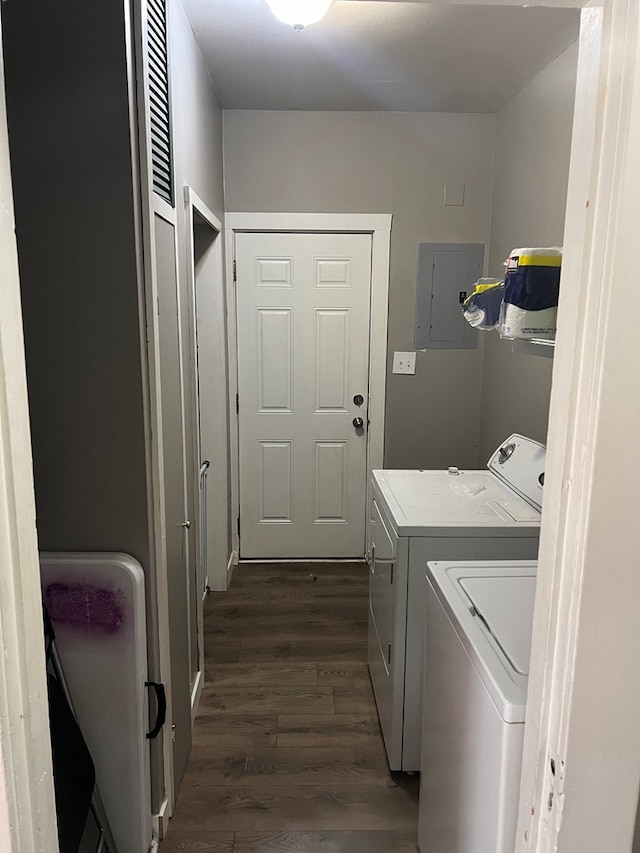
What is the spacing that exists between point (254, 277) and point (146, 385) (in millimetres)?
2052

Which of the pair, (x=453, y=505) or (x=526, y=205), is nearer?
(x=453, y=505)

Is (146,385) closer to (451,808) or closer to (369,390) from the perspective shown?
(451,808)

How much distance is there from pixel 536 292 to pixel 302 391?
2.23 metres

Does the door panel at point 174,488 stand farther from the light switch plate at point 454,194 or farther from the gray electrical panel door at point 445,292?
the light switch plate at point 454,194

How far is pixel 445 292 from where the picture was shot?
3.38m

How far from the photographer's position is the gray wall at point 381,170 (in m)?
3.22

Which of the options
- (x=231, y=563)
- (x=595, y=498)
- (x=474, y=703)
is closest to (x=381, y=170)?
(x=231, y=563)

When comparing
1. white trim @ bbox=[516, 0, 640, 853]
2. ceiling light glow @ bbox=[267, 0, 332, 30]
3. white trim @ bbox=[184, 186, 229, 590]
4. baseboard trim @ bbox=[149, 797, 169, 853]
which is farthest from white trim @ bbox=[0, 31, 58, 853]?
white trim @ bbox=[184, 186, 229, 590]

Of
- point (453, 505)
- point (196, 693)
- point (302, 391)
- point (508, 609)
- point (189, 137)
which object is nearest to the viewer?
point (508, 609)

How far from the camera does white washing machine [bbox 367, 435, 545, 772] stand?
1895 mm

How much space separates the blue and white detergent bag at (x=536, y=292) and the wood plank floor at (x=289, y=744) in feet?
5.08

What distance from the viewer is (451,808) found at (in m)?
1.35

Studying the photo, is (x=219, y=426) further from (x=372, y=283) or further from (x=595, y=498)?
(x=595, y=498)

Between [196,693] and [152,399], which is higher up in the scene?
[152,399]
